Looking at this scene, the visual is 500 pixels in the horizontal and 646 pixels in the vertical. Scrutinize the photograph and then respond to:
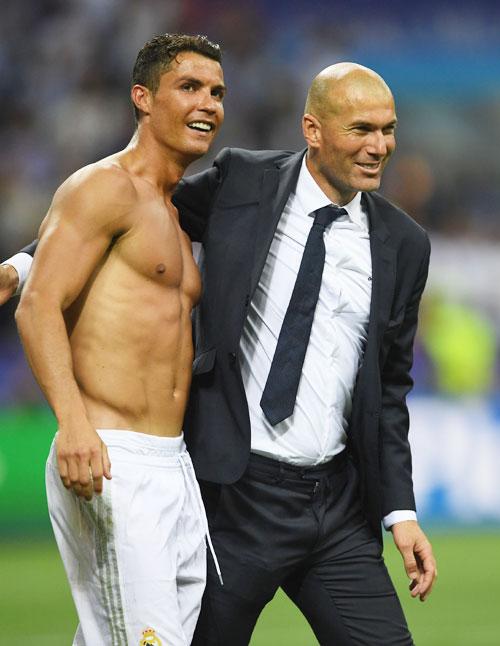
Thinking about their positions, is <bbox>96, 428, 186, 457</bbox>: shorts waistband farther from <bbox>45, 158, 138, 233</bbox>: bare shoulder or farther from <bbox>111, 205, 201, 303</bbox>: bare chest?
<bbox>45, 158, 138, 233</bbox>: bare shoulder

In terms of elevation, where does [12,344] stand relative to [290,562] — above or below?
below

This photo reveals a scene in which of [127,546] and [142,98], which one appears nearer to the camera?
[127,546]

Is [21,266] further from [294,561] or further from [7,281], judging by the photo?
[294,561]

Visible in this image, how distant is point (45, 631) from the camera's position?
6.36 m

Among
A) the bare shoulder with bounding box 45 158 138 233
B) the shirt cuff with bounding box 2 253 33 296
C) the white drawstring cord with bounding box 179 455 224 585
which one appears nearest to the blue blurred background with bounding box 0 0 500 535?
the shirt cuff with bounding box 2 253 33 296

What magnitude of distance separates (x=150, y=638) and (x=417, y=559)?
94 centimetres

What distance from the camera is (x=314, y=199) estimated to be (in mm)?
3939

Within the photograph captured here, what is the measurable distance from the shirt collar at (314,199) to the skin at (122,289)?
343mm

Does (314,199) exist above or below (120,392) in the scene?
above

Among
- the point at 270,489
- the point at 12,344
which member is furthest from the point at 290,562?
the point at 12,344

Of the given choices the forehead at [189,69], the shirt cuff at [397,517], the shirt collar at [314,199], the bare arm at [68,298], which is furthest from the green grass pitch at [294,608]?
the forehead at [189,69]

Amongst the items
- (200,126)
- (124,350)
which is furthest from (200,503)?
(200,126)

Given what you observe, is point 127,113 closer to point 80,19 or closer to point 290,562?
point 80,19

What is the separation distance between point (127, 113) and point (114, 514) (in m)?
8.10
